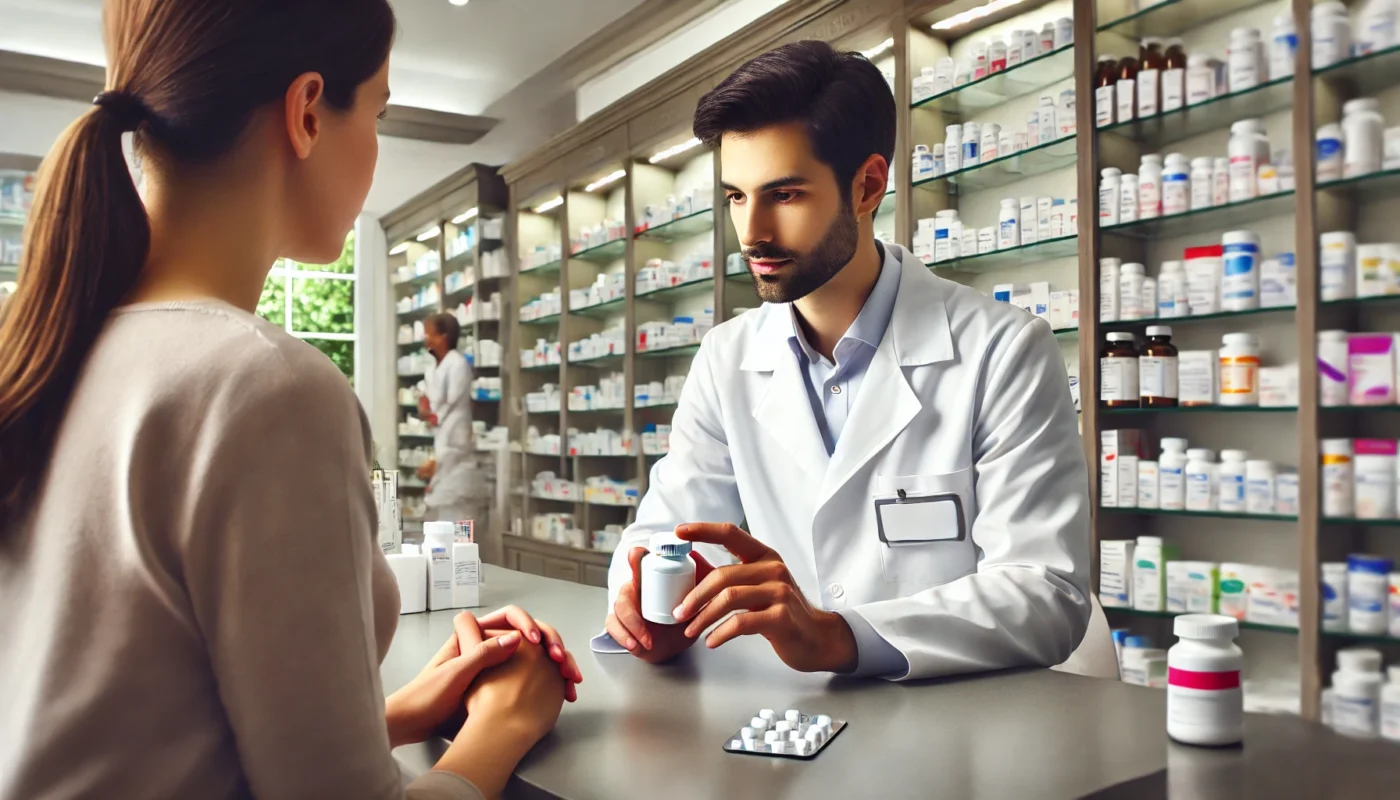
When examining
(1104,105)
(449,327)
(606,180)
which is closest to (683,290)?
(606,180)

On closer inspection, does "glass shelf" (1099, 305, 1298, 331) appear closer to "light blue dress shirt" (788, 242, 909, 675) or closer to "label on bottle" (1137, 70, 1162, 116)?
"label on bottle" (1137, 70, 1162, 116)

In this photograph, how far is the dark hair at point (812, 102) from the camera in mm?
1926

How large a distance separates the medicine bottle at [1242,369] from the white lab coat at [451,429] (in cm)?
466

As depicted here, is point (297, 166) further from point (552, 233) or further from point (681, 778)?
point (552, 233)

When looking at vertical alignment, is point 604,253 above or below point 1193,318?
above

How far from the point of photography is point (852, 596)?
5.75 ft

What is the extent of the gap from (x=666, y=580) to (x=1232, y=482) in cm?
232

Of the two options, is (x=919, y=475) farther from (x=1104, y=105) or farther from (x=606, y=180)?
(x=606, y=180)

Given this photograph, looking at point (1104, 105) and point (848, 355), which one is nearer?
point (848, 355)

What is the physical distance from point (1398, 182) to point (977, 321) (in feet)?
5.57

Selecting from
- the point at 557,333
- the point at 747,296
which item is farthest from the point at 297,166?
the point at 557,333

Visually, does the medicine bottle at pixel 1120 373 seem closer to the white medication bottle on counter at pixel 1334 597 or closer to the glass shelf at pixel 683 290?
the white medication bottle on counter at pixel 1334 597

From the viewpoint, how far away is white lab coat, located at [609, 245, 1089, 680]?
137cm

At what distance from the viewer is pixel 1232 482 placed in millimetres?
2922
